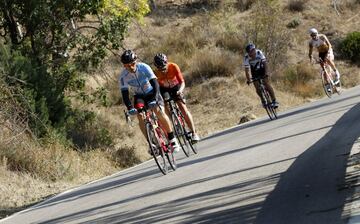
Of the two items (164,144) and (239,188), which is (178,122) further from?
(239,188)

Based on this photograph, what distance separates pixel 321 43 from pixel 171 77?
33.9ft

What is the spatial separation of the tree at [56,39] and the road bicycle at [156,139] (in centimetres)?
797

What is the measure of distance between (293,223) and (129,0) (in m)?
19.4

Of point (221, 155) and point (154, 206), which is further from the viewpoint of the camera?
point (221, 155)

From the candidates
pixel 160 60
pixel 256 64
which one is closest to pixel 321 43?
pixel 256 64

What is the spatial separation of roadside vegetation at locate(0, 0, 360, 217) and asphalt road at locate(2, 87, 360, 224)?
2168mm

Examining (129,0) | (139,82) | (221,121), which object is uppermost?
(129,0)

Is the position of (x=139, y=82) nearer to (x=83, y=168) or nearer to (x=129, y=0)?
(x=83, y=168)

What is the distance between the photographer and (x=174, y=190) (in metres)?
11.2

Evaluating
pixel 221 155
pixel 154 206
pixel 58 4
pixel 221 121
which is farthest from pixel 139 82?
pixel 221 121

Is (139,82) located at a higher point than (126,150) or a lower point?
higher

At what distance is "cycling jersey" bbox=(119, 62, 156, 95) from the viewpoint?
44.1 feet

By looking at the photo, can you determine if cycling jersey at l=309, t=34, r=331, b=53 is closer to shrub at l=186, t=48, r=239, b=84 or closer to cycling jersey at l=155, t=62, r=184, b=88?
cycling jersey at l=155, t=62, r=184, b=88

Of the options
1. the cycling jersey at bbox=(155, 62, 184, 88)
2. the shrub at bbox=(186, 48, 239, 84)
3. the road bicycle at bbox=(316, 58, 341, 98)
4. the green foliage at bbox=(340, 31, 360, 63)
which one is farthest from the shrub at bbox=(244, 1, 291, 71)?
the cycling jersey at bbox=(155, 62, 184, 88)
